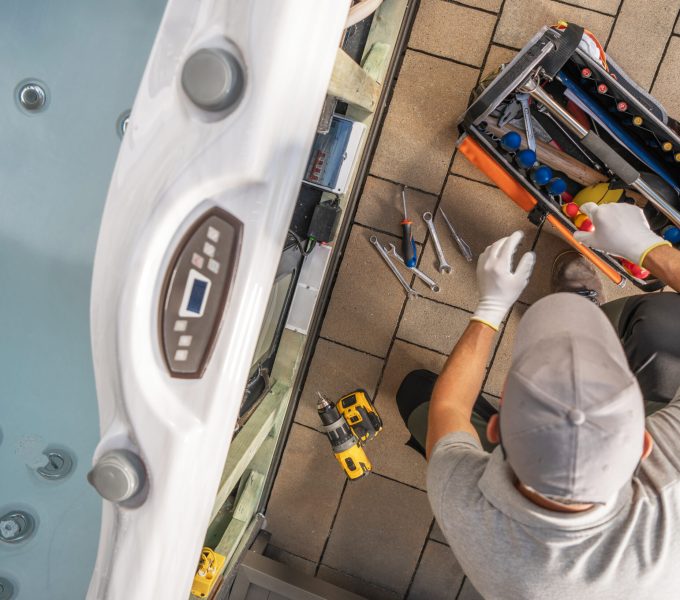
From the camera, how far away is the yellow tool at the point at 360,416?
157 cm

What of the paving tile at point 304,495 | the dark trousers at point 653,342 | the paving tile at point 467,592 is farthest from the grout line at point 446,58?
the paving tile at point 467,592

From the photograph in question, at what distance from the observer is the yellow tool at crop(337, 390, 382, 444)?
1567 mm

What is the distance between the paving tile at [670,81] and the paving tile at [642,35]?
2cm

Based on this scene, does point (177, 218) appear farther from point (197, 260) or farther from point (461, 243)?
point (461, 243)

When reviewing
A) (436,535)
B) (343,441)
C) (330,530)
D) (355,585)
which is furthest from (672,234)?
(355,585)

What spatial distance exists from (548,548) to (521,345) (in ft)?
1.13

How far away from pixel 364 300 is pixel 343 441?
45 cm

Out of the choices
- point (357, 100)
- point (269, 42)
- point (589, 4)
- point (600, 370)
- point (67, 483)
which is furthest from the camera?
point (589, 4)

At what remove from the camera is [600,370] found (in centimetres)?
78

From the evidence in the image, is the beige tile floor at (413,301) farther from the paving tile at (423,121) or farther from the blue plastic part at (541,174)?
the blue plastic part at (541,174)

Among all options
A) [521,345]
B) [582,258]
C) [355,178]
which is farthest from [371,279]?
[521,345]

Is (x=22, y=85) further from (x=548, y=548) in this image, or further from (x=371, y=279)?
(x=548, y=548)

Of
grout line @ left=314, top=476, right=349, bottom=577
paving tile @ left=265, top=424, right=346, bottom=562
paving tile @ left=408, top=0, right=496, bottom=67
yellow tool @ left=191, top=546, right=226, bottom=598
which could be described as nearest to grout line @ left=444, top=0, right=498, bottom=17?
paving tile @ left=408, top=0, right=496, bottom=67

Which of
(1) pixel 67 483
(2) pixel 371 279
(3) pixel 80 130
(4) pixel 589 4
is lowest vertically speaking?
(1) pixel 67 483
